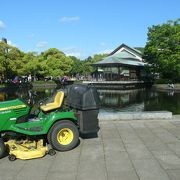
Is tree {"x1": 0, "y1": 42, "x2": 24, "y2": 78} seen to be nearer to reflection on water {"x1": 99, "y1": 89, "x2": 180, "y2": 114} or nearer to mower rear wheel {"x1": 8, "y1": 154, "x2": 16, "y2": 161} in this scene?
reflection on water {"x1": 99, "y1": 89, "x2": 180, "y2": 114}

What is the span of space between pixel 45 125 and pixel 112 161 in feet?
5.92

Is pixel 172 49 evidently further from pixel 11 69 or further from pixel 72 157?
pixel 72 157

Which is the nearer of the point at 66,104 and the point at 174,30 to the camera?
the point at 66,104

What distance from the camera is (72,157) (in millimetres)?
6223

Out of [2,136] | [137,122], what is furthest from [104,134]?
[2,136]

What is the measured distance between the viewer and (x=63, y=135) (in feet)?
22.2

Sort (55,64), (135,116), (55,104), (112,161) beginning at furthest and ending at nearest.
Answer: (55,64) < (135,116) < (55,104) < (112,161)

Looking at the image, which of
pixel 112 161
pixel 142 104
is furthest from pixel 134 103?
pixel 112 161

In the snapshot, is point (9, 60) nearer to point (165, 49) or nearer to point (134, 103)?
point (165, 49)

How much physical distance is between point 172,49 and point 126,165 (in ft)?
139

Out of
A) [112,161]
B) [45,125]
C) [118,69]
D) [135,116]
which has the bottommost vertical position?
[112,161]

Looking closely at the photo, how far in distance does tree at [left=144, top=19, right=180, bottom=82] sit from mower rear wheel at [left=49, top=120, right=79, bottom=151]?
3935cm

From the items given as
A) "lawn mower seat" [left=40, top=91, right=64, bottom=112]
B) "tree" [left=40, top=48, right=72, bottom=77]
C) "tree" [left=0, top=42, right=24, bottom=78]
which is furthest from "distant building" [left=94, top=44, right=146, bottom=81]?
"lawn mower seat" [left=40, top=91, right=64, bottom=112]

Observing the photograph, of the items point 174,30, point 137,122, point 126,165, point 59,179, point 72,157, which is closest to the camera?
point 59,179
